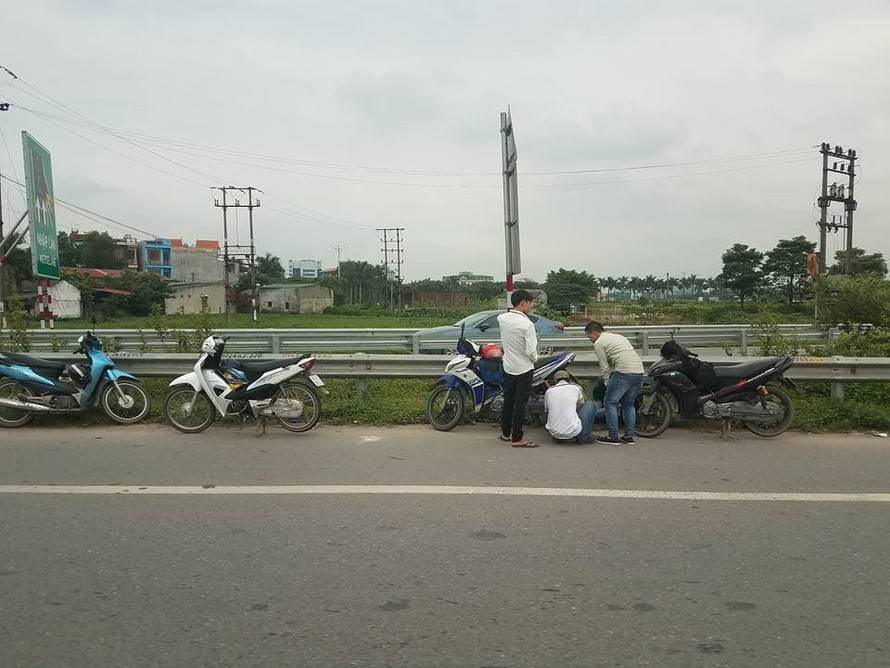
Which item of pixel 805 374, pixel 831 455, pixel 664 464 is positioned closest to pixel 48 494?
pixel 664 464

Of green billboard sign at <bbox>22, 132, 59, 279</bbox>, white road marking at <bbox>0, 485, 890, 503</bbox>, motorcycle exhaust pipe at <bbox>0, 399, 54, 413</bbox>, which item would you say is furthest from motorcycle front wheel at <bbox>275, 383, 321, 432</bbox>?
green billboard sign at <bbox>22, 132, 59, 279</bbox>

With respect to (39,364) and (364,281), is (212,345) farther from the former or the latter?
(364,281)

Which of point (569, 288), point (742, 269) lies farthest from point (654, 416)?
point (742, 269)

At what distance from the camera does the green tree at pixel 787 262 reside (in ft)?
165

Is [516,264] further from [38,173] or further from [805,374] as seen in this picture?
[38,173]

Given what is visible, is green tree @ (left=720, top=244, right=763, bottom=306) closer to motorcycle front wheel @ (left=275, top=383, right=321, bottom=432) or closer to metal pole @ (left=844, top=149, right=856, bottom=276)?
metal pole @ (left=844, top=149, right=856, bottom=276)

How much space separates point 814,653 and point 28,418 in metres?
8.65

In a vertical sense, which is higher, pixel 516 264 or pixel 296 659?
pixel 516 264

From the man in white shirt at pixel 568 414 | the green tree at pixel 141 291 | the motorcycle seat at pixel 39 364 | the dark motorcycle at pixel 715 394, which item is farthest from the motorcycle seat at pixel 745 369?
the green tree at pixel 141 291

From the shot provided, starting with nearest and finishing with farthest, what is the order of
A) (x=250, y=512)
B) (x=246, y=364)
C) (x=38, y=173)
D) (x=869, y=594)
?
(x=869, y=594)
(x=250, y=512)
(x=246, y=364)
(x=38, y=173)

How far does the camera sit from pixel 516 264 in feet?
29.6

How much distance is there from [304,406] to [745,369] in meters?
5.12

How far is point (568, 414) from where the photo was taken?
714 cm

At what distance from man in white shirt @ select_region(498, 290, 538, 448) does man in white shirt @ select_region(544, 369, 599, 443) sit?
283 mm
